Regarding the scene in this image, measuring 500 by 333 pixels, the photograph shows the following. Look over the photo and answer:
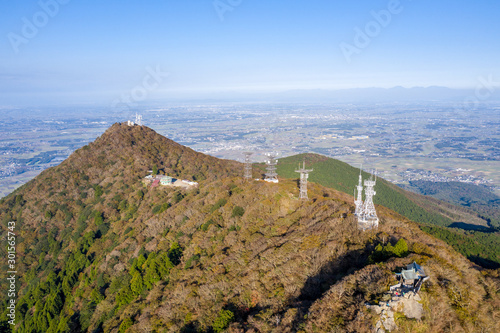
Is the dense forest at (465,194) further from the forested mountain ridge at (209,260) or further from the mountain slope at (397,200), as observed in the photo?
the forested mountain ridge at (209,260)

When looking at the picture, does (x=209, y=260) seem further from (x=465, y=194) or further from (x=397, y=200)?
(x=465, y=194)

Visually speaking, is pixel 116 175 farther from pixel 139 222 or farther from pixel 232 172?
pixel 232 172

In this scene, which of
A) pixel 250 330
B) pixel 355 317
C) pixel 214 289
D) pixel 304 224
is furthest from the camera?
pixel 304 224

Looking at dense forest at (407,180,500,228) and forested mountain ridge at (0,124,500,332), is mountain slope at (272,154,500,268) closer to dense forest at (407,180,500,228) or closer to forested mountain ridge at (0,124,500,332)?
dense forest at (407,180,500,228)

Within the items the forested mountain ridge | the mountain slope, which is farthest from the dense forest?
the forested mountain ridge

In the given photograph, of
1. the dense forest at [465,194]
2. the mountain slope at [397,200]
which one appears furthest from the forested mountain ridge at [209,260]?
the dense forest at [465,194]

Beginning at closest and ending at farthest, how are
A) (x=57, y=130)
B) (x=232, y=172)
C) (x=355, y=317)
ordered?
(x=355, y=317) < (x=232, y=172) < (x=57, y=130)

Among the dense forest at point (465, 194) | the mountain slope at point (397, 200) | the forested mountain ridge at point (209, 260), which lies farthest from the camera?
the dense forest at point (465, 194)

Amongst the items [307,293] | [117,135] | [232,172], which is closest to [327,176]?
[232,172]
